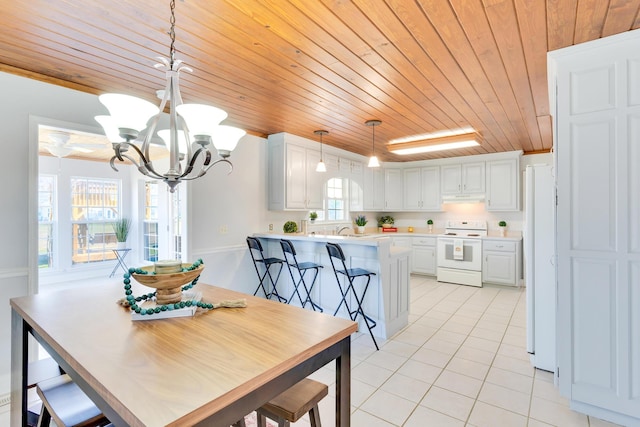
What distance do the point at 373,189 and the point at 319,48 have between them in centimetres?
452

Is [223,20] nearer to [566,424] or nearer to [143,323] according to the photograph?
[143,323]

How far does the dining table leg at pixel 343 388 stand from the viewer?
4.00 feet

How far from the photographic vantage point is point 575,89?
6.68ft

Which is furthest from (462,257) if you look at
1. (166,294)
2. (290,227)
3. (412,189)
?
(166,294)

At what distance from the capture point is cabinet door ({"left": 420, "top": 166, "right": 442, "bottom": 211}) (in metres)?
6.45

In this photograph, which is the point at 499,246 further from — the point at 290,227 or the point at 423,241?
the point at 290,227

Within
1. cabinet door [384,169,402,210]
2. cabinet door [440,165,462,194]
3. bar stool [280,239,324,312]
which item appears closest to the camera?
bar stool [280,239,324,312]

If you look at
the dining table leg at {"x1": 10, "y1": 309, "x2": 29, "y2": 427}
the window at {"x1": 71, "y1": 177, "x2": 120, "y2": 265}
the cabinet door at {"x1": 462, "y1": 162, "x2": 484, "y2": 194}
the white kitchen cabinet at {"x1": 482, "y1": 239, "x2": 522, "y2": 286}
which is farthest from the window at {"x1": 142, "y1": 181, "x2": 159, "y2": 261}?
the white kitchen cabinet at {"x1": 482, "y1": 239, "x2": 522, "y2": 286}

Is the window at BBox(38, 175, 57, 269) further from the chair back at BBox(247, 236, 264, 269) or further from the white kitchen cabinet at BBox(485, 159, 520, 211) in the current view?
the white kitchen cabinet at BBox(485, 159, 520, 211)

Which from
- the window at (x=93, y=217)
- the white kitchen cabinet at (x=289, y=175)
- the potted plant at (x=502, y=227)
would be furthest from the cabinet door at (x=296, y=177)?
the window at (x=93, y=217)

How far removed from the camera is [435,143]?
4.73 m

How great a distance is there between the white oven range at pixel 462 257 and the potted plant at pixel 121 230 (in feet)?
20.8

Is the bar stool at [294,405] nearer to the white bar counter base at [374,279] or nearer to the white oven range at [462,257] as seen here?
the white bar counter base at [374,279]

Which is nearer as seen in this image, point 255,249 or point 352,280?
point 352,280
